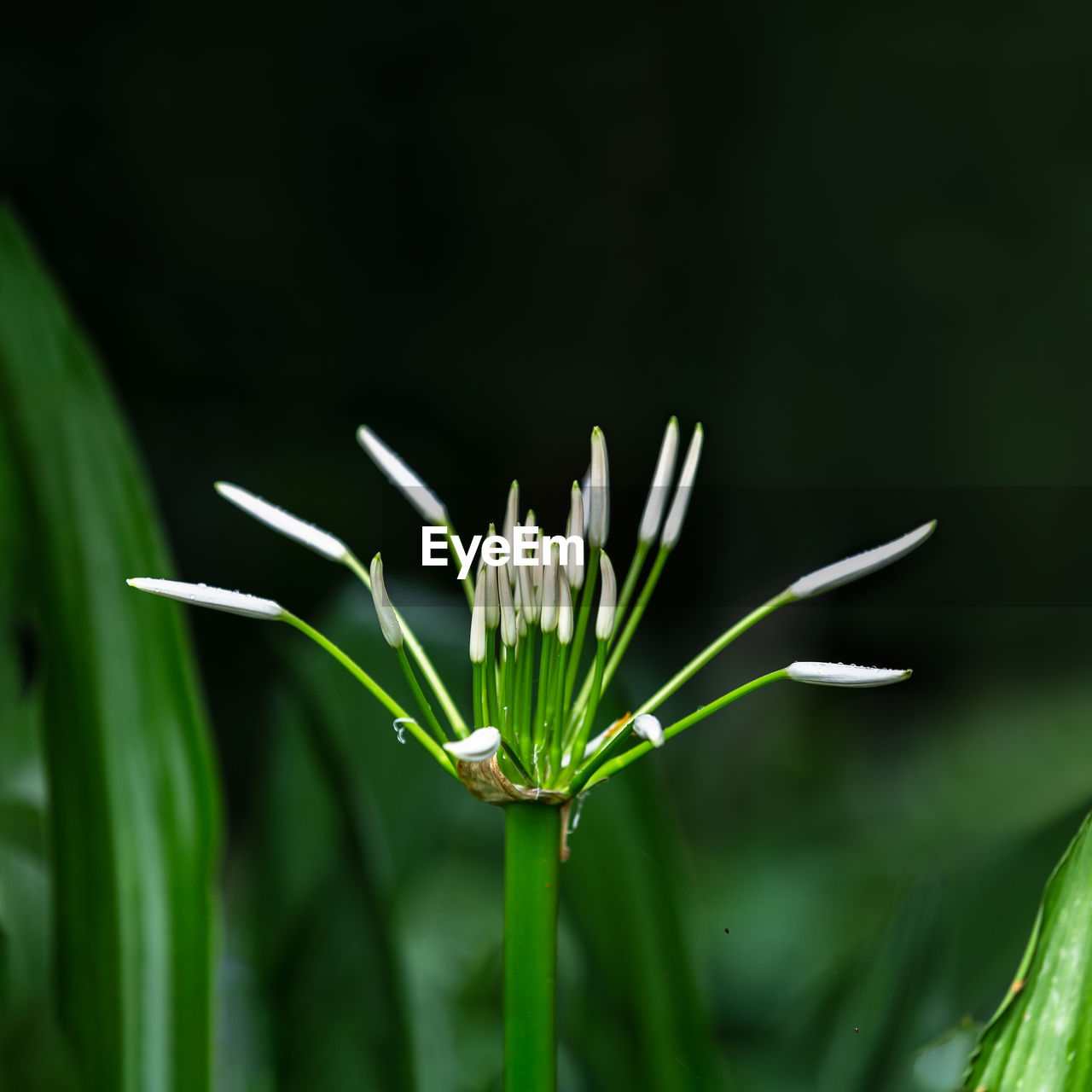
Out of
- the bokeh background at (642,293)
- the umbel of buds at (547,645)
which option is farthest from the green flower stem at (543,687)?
the bokeh background at (642,293)

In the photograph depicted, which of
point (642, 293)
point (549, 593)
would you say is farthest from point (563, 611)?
point (642, 293)

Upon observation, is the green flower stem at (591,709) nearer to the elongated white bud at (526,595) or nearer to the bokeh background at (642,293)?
the elongated white bud at (526,595)

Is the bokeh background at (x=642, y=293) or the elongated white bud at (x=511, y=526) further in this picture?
the bokeh background at (x=642, y=293)

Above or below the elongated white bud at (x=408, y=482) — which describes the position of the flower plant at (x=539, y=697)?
below

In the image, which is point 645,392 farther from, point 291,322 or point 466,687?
point 466,687

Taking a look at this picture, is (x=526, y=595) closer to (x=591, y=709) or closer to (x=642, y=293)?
(x=591, y=709)

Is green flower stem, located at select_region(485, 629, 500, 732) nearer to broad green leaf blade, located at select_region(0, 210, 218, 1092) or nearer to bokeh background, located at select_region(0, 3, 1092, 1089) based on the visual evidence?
broad green leaf blade, located at select_region(0, 210, 218, 1092)
